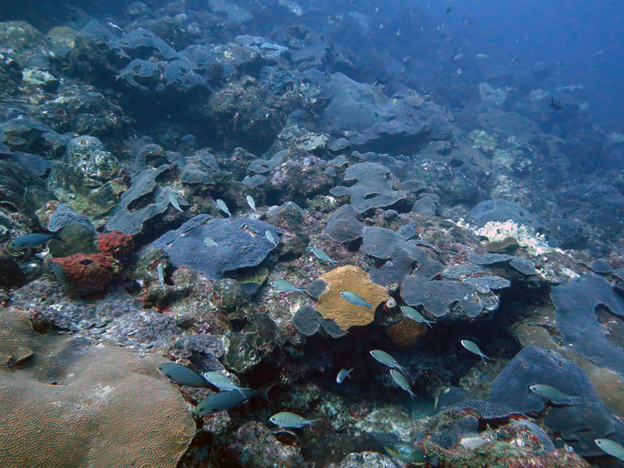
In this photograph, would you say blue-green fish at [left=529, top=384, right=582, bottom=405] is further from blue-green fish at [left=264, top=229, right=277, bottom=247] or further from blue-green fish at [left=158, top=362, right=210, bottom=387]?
blue-green fish at [left=264, top=229, right=277, bottom=247]

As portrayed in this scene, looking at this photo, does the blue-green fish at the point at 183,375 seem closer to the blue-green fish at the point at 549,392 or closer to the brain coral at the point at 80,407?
the brain coral at the point at 80,407

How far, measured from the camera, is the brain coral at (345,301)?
352cm

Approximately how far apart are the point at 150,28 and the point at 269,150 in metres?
11.1

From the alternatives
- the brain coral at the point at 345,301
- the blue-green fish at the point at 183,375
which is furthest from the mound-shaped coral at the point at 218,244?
the blue-green fish at the point at 183,375

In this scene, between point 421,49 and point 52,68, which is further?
point 421,49

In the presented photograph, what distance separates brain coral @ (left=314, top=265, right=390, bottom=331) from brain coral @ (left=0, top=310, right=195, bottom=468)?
2.02m

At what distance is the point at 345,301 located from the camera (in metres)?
3.62

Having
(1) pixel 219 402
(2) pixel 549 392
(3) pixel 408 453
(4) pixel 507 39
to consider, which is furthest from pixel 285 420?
(4) pixel 507 39

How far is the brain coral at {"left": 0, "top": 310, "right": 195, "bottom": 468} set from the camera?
5.22 feet

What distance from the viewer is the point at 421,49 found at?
97.8 ft

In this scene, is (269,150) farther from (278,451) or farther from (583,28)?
(583,28)

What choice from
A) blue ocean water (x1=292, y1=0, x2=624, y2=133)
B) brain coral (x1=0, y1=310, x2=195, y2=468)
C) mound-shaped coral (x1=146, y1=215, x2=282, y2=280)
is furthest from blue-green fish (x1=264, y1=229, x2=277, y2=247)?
blue ocean water (x1=292, y1=0, x2=624, y2=133)

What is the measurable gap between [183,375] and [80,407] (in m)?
0.67

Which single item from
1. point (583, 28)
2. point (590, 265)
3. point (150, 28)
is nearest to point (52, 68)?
point (150, 28)
